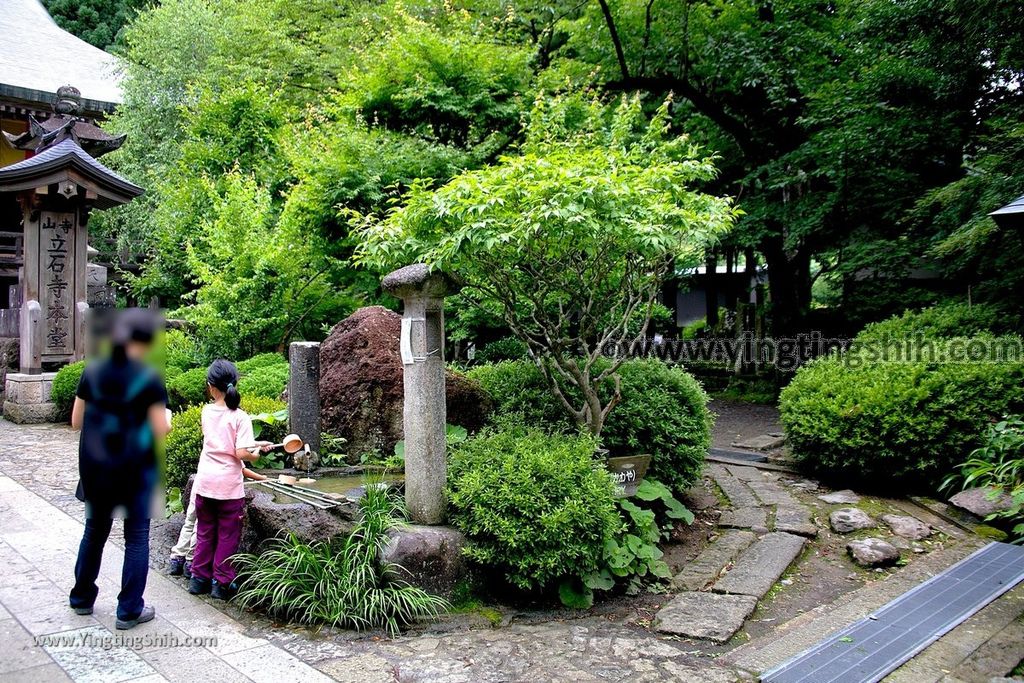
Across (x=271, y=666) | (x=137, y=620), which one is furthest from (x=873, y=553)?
(x=137, y=620)

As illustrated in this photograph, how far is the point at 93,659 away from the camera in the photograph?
156 inches

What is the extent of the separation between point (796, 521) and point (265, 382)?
6.24 m

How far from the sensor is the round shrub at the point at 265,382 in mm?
8602

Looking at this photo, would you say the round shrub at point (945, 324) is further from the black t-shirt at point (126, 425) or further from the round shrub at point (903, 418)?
the black t-shirt at point (126, 425)

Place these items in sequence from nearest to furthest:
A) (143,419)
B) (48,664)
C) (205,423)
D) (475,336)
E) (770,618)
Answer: (143,419) → (48,664) → (205,423) → (770,618) → (475,336)

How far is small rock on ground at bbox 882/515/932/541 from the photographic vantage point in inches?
254

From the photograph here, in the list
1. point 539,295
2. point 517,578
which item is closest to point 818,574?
point 517,578

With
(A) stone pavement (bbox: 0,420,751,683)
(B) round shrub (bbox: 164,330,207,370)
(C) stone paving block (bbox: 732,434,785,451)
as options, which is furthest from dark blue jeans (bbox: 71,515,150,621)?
(C) stone paving block (bbox: 732,434,785,451)

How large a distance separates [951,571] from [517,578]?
11.6 ft

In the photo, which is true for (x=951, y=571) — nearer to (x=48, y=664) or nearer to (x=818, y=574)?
(x=818, y=574)

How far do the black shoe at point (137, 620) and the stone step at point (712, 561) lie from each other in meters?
3.90

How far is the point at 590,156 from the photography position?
6301 millimetres

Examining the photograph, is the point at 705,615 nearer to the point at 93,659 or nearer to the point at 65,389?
the point at 93,659

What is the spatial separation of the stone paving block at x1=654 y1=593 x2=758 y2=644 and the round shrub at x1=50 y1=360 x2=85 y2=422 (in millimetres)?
9865
